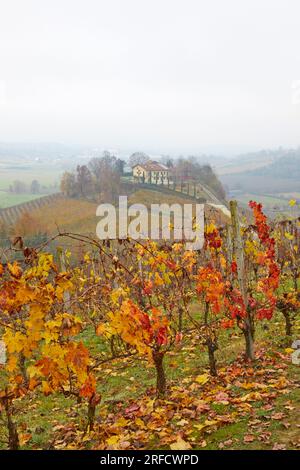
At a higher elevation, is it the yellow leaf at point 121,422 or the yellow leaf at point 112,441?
the yellow leaf at point 112,441

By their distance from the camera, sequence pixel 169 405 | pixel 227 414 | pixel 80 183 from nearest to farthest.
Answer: pixel 227 414 → pixel 169 405 → pixel 80 183

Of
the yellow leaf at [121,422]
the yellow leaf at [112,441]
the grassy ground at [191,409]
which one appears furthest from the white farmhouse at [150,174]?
the yellow leaf at [112,441]

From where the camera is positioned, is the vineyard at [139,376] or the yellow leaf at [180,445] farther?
the yellow leaf at [180,445]

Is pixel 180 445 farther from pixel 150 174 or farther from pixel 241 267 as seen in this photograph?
pixel 150 174

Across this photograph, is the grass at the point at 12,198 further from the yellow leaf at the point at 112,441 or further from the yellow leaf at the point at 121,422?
the yellow leaf at the point at 112,441

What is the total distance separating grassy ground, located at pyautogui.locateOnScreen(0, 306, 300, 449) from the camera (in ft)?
19.8

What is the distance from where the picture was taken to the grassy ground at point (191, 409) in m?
6.03

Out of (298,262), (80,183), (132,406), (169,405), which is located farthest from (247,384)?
(80,183)

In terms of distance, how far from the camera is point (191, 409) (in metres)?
7.06

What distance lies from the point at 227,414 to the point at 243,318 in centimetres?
260

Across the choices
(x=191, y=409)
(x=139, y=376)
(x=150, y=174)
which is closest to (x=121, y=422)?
(x=191, y=409)

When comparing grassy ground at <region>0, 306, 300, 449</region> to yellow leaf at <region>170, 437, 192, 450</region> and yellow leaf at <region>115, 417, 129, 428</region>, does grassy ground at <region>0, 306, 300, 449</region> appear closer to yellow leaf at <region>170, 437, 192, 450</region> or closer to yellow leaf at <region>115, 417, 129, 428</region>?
yellow leaf at <region>115, 417, 129, 428</region>

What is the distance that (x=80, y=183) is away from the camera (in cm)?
9538
